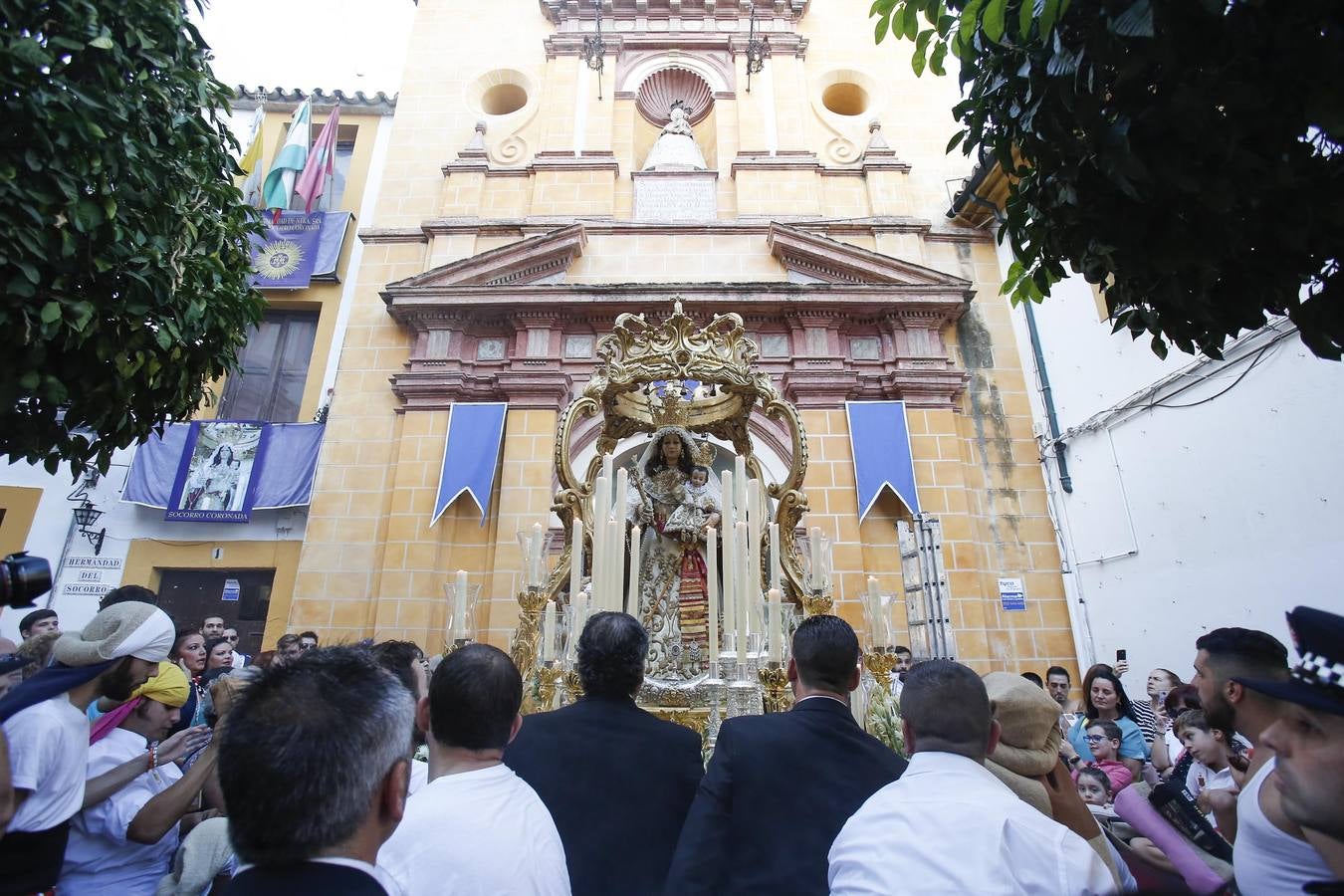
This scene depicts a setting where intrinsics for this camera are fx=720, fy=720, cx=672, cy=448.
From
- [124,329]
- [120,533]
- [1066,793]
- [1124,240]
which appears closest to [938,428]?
[1124,240]

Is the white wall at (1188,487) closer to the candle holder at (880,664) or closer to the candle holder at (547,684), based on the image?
the candle holder at (880,664)

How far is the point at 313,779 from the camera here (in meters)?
1.13

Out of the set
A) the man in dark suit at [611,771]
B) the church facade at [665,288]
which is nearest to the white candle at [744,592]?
the man in dark suit at [611,771]

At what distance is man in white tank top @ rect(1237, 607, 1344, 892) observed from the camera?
1.42 metres

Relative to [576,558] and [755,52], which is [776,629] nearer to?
[576,558]

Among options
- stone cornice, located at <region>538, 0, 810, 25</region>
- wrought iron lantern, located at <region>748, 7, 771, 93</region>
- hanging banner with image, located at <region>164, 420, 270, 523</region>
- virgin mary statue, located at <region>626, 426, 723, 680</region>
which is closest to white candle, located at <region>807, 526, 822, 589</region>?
virgin mary statue, located at <region>626, 426, 723, 680</region>

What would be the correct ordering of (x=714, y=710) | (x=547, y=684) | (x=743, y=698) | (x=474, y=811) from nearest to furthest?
(x=474, y=811), (x=743, y=698), (x=714, y=710), (x=547, y=684)

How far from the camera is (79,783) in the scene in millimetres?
2260

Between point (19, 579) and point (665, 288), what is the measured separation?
7.57 metres

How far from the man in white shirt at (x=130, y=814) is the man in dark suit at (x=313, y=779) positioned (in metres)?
1.59

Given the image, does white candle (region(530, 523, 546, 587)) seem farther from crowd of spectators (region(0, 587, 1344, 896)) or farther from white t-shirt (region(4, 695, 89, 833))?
white t-shirt (region(4, 695, 89, 833))

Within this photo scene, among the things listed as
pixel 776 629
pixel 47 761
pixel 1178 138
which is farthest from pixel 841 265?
pixel 47 761

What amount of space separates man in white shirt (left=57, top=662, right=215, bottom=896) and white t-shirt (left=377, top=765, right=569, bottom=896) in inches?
50.8

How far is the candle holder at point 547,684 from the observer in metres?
3.73
